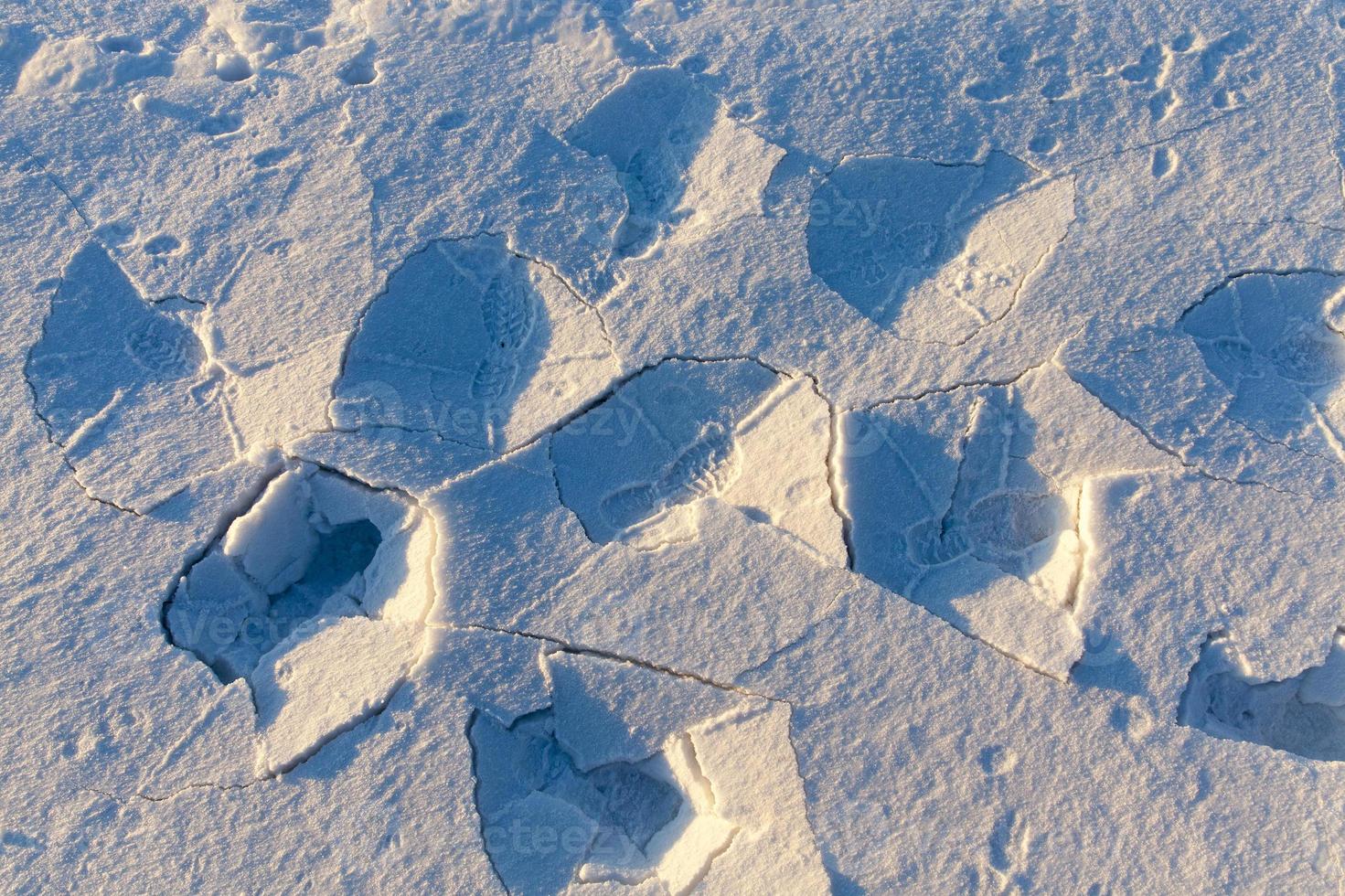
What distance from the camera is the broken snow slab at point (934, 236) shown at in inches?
92.0

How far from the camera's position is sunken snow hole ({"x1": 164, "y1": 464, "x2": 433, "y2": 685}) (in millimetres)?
2014

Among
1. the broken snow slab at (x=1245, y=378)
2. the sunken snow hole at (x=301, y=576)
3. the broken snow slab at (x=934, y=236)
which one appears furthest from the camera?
the broken snow slab at (x=934, y=236)

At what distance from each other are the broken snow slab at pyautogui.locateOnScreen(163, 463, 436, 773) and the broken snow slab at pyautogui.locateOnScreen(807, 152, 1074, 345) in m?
1.18

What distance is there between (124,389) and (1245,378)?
101 inches

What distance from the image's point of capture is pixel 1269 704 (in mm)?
1994

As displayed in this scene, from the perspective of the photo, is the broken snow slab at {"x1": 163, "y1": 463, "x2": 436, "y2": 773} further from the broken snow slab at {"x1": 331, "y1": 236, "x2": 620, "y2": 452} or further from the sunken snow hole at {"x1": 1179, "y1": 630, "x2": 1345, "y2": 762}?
the sunken snow hole at {"x1": 1179, "y1": 630, "x2": 1345, "y2": 762}

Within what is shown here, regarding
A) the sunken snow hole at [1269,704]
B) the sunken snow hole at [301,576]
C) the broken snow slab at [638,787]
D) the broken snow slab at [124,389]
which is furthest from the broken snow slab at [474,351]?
the sunken snow hole at [1269,704]

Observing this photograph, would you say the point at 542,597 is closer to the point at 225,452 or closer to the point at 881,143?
the point at 225,452

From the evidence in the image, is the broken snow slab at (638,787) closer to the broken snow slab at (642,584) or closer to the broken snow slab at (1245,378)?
the broken snow slab at (642,584)

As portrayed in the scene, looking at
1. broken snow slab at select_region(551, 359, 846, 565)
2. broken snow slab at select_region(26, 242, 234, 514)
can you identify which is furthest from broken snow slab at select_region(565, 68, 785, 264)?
broken snow slab at select_region(26, 242, 234, 514)

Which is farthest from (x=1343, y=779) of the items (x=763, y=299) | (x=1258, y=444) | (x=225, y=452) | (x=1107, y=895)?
(x=225, y=452)

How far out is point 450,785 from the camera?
184 centimetres

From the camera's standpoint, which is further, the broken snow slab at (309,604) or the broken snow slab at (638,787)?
the broken snow slab at (309,604)

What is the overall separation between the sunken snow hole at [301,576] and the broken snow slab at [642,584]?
4.0 inches
